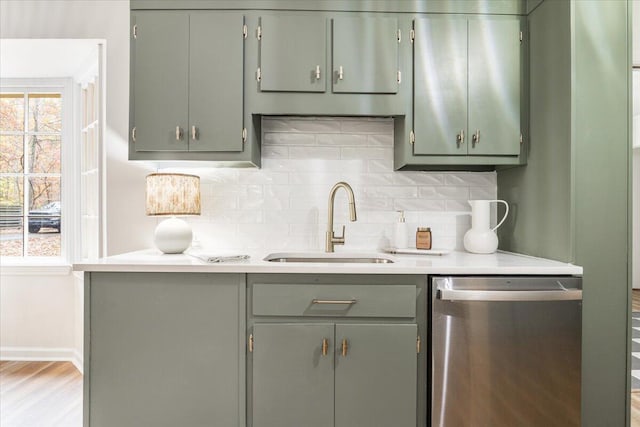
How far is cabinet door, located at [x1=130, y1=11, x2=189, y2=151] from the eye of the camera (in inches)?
81.4

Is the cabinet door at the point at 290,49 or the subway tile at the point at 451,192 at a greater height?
the cabinet door at the point at 290,49

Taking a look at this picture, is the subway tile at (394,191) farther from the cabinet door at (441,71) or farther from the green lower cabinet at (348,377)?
the green lower cabinet at (348,377)

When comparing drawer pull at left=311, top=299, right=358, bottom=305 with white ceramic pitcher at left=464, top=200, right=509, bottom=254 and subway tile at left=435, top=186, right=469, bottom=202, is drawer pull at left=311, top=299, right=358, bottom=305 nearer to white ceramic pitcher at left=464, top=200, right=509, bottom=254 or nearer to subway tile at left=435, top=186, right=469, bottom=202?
white ceramic pitcher at left=464, top=200, right=509, bottom=254

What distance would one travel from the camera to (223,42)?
207 cm

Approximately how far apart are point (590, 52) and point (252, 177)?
1806 mm

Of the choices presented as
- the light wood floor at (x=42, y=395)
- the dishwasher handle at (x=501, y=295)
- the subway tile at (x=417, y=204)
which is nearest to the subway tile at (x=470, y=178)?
the subway tile at (x=417, y=204)

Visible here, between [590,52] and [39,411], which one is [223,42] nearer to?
[590,52]

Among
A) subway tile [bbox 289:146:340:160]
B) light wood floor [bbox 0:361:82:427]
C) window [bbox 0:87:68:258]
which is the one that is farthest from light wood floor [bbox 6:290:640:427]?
subway tile [bbox 289:146:340:160]

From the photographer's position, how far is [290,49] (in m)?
2.07

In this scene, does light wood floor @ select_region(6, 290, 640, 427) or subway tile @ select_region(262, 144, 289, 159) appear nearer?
light wood floor @ select_region(6, 290, 640, 427)

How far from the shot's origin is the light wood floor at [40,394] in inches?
87.0

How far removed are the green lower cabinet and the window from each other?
2392 mm

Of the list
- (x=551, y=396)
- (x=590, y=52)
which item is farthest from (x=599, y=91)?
(x=551, y=396)

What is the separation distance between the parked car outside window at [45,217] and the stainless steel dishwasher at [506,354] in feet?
9.59
